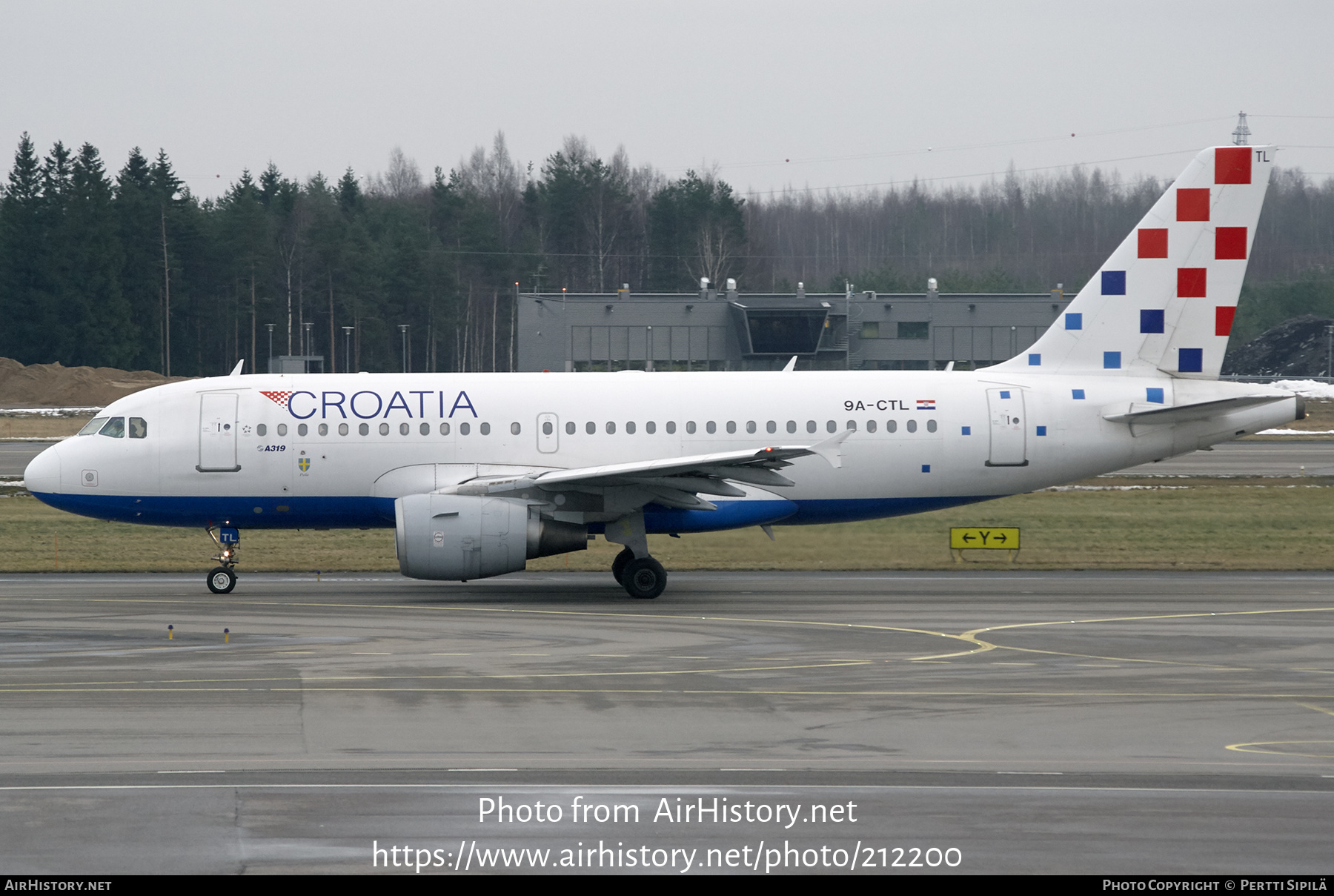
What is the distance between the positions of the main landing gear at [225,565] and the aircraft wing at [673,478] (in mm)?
4135

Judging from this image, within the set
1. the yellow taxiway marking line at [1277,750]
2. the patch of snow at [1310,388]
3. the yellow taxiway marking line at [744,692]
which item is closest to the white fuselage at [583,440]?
the yellow taxiway marking line at [744,692]

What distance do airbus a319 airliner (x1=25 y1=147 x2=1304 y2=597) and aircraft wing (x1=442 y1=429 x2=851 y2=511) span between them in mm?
388

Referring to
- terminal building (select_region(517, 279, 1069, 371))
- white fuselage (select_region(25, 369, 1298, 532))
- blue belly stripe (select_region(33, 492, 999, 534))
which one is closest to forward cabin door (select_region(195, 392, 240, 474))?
white fuselage (select_region(25, 369, 1298, 532))

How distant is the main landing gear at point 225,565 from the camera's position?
24.0 m

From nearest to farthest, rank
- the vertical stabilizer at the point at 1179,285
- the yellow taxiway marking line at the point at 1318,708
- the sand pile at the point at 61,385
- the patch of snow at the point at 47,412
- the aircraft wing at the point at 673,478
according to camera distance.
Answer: the yellow taxiway marking line at the point at 1318,708 → the aircraft wing at the point at 673,478 → the vertical stabilizer at the point at 1179,285 → the patch of snow at the point at 47,412 → the sand pile at the point at 61,385

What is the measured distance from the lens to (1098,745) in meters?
12.9

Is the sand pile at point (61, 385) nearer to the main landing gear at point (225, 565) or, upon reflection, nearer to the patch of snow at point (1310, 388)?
the main landing gear at point (225, 565)

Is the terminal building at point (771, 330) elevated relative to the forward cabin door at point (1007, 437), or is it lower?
elevated

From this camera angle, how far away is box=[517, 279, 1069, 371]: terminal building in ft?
251

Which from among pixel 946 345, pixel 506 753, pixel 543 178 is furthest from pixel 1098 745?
pixel 543 178

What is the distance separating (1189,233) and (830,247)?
393 ft

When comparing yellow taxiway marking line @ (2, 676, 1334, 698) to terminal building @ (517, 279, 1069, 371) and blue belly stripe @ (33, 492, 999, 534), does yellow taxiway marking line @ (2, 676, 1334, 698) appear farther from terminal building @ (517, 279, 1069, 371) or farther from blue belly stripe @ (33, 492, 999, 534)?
terminal building @ (517, 279, 1069, 371)

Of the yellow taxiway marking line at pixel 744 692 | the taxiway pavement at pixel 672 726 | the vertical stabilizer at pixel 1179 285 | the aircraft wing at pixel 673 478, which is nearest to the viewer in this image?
the taxiway pavement at pixel 672 726

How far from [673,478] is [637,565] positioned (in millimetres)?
1692
